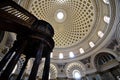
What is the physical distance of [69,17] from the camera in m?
20.1

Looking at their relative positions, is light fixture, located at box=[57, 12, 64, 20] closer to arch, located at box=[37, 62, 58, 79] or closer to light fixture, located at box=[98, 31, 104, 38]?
light fixture, located at box=[98, 31, 104, 38]

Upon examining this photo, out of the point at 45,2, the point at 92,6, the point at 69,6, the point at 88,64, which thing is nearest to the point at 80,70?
the point at 88,64

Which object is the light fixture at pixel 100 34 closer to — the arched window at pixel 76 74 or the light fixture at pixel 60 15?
the arched window at pixel 76 74

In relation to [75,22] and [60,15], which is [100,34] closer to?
[75,22]

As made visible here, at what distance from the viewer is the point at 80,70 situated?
16.2m

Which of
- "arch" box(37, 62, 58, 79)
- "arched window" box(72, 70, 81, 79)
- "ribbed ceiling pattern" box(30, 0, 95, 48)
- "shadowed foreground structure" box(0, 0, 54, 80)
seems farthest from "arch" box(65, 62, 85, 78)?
"shadowed foreground structure" box(0, 0, 54, 80)

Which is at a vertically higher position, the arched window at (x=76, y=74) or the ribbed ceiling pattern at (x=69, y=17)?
the ribbed ceiling pattern at (x=69, y=17)

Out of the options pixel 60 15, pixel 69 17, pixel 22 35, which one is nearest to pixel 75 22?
pixel 69 17

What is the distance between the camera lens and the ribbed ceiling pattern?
57.3 feet

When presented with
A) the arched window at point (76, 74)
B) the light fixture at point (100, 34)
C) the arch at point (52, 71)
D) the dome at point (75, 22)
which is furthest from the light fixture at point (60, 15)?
the arched window at point (76, 74)

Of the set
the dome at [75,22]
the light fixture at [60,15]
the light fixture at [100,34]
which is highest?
the light fixture at [60,15]

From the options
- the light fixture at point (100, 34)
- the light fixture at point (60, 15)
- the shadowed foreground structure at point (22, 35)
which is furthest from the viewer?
the light fixture at point (60, 15)

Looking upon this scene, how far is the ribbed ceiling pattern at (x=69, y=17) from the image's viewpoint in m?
17.5

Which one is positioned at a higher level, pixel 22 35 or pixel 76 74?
pixel 76 74
